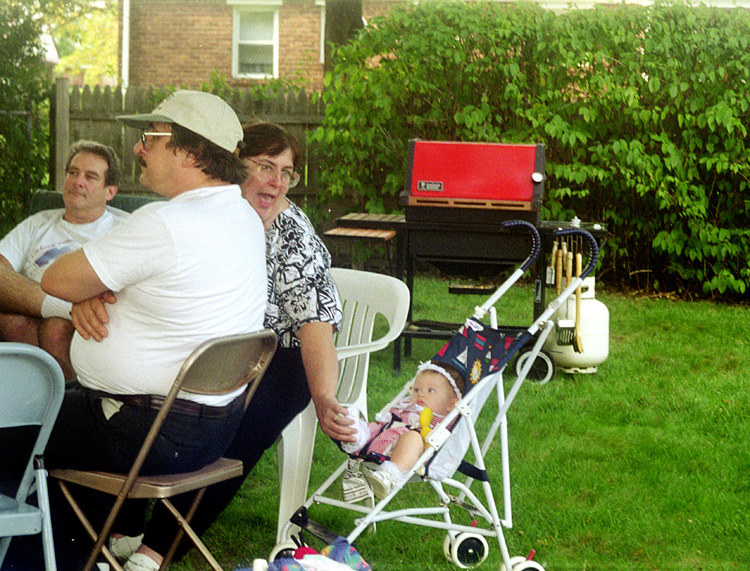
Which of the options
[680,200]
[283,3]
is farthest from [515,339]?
[283,3]

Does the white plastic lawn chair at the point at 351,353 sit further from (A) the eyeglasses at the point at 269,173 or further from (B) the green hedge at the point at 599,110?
(B) the green hedge at the point at 599,110

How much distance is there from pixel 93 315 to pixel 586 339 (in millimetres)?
3282

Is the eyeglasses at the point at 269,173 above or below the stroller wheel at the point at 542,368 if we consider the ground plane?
above

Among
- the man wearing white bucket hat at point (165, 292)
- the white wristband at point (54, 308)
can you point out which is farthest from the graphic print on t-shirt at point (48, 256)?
the man wearing white bucket hat at point (165, 292)

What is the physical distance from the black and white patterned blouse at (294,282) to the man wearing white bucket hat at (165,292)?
0.34 metres

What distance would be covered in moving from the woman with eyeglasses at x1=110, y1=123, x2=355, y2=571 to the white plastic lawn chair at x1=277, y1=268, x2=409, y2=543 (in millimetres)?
116

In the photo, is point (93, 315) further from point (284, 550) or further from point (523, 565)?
point (523, 565)

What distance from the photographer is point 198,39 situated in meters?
11.0

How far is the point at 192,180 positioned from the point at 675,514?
1.99 meters

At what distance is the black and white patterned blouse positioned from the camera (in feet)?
8.00

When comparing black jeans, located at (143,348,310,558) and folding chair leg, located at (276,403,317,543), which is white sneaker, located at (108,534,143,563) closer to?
black jeans, located at (143,348,310,558)

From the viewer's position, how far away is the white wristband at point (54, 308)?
264cm

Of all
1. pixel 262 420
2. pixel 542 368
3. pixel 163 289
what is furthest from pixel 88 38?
pixel 163 289

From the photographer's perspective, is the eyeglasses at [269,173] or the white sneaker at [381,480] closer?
the white sneaker at [381,480]
